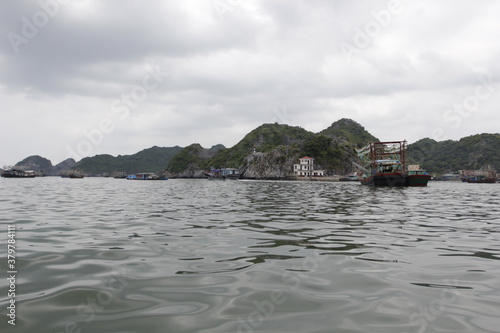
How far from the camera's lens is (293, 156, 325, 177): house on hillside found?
14100cm

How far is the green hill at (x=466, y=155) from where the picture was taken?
163m

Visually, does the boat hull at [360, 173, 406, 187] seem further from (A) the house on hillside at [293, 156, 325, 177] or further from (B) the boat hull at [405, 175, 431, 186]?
(A) the house on hillside at [293, 156, 325, 177]

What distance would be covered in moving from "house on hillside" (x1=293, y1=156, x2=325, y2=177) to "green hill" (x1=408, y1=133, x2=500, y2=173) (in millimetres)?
86669

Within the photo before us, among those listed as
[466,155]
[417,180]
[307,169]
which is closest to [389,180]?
[417,180]

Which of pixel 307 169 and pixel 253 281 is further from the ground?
pixel 307 169

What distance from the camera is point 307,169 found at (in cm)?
14200

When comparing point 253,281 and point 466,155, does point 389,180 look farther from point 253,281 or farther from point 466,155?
point 466,155

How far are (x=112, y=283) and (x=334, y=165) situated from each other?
150358 millimetres

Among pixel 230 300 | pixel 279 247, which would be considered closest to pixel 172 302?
pixel 230 300

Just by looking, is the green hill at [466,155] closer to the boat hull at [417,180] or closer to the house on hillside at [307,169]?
the house on hillside at [307,169]

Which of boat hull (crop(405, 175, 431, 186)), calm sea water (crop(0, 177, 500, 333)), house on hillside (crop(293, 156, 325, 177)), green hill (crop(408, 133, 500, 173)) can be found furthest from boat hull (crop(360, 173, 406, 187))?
green hill (crop(408, 133, 500, 173))

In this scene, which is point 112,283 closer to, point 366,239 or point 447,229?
point 366,239

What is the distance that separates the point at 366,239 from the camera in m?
8.50

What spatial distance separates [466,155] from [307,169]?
107 meters
